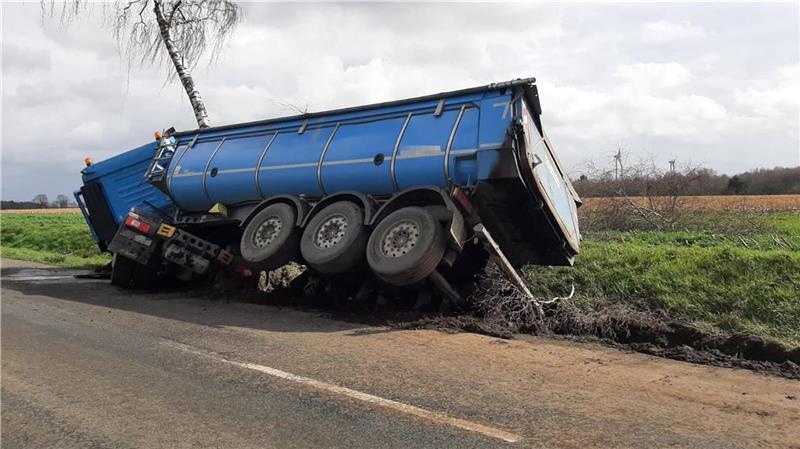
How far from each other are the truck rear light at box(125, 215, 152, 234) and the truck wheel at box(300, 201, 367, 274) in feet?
10.8

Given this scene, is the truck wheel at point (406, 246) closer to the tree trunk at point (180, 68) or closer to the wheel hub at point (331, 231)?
the wheel hub at point (331, 231)

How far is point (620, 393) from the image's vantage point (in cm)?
455

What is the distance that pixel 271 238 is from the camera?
28.1 feet

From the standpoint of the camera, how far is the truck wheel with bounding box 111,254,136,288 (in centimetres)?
1073

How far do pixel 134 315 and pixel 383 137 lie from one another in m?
3.90

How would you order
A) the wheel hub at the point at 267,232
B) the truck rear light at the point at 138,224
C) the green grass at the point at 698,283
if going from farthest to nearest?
the truck rear light at the point at 138,224 < the wheel hub at the point at 267,232 < the green grass at the point at 698,283

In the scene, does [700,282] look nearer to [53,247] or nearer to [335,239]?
[335,239]

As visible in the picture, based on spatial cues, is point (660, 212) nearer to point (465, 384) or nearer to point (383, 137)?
point (383, 137)

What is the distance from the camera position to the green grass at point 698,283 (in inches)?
263

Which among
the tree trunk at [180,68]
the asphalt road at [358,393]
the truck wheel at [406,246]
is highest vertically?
the tree trunk at [180,68]

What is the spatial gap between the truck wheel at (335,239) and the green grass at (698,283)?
8.84 ft

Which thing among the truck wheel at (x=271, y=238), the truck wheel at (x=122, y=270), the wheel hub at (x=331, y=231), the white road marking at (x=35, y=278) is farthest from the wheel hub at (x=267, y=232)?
the white road marking at (x=35, y=278)

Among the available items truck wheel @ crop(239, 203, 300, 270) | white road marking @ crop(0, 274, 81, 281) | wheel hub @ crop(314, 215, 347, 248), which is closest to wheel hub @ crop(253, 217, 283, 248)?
truck wheel @ crop(239, 203, 300, 270)

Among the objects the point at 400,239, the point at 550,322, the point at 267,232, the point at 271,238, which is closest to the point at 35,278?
the point at 267,232
